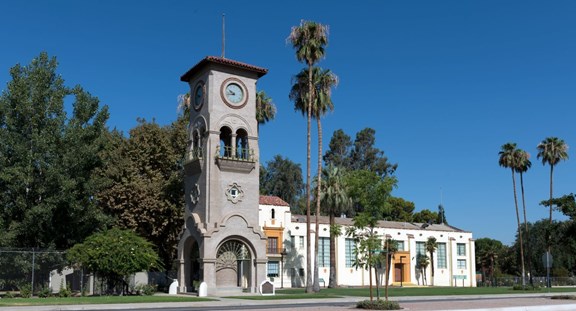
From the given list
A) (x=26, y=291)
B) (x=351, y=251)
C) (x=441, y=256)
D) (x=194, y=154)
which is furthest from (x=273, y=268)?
(x=26, y=291)

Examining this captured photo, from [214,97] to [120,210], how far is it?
1112 centimetres

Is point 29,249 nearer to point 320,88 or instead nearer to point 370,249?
point 370,249

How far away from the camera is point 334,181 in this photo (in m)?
57.3

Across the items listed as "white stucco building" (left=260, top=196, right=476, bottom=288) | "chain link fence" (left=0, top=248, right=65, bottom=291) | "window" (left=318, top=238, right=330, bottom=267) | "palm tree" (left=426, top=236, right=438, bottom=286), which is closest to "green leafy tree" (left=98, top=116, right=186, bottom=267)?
"chain link fence" (left=0, top=248, right=65, bottom=291)

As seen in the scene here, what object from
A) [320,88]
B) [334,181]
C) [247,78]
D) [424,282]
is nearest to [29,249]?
[247,78]

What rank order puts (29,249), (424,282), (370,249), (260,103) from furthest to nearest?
(424,282), (260,103), (29,249), (370,249)

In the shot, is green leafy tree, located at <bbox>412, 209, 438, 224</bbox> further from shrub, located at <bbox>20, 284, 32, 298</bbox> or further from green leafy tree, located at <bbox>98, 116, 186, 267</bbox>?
shrub, located at <bbox>20, 284, 32, 298</bbox>

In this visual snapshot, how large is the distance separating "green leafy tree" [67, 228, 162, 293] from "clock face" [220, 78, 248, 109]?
1151 centimetres

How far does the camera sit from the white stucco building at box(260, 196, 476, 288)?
193 feet

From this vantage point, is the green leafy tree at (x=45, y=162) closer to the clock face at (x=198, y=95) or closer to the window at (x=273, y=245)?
the clock face at (x=198, y=95)

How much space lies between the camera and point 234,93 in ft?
141

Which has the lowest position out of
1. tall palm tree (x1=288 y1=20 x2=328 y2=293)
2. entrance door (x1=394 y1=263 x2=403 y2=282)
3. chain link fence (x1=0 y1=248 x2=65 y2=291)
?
entrance door (x1=394 y1=263 x2=403 y2=282)

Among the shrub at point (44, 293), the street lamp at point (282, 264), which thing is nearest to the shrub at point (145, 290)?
the shrub at point (44, 293)

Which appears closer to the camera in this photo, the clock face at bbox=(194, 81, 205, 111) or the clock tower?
the clock tower
